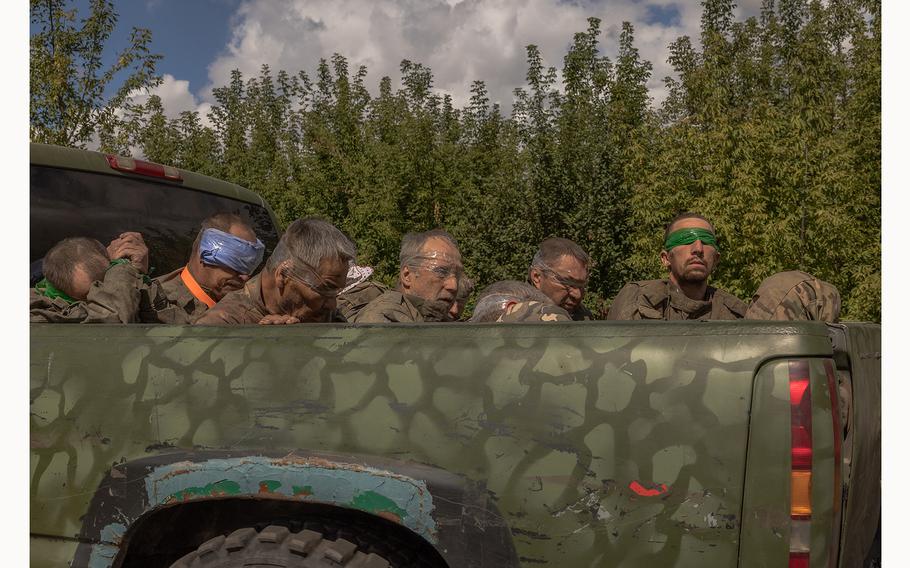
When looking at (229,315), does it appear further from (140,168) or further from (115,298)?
(140,168)

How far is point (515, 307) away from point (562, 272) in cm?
112

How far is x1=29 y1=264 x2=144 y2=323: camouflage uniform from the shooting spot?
9.36ft

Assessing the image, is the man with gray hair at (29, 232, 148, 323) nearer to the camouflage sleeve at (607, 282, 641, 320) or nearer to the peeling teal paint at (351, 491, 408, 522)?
the peeling teal paint at (351, 491, 408, 522)

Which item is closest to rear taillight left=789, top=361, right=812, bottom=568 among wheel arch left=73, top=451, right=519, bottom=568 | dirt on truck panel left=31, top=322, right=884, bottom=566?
dirt on truck panel left=31, top=322, right=884, bottom=566

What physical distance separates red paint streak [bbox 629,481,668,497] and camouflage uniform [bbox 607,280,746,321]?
2.36m

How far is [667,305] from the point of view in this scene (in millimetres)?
4180

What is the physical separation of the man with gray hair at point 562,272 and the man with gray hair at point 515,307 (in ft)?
1.96

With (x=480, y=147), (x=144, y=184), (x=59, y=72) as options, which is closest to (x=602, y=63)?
(x=480, y=147)

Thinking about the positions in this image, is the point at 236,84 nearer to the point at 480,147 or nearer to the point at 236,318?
the point at 480,147

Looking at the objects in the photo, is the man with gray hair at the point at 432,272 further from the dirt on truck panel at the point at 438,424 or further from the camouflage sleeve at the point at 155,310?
the dirt on truck panel at the point at 438,424

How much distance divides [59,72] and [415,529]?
1315cm

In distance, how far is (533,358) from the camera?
1906mm

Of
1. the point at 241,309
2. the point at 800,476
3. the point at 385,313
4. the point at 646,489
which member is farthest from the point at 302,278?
the point at 800,476

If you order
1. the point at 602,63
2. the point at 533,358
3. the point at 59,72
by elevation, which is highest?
the point at 602,63
